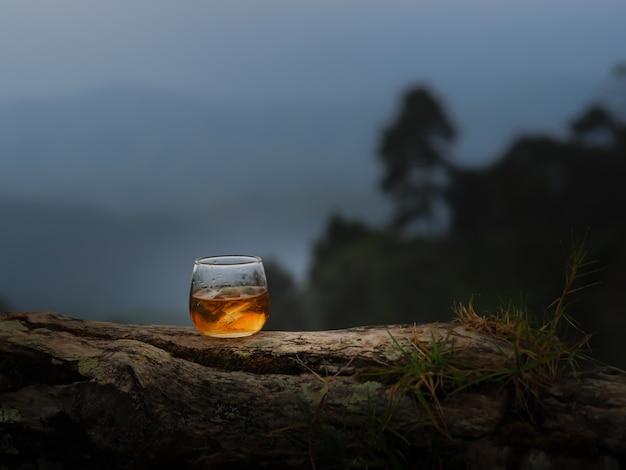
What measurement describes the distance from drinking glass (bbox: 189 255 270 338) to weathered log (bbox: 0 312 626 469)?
0.13m

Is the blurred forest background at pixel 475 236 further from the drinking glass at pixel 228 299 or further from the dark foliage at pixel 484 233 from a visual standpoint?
the drinking glass at pixel 228 299

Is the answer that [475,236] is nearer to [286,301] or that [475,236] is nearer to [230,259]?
[286,301]

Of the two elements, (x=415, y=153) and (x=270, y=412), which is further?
(x=415, y=153)

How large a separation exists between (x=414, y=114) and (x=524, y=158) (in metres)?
1.20

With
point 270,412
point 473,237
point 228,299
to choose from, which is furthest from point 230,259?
point 473,237

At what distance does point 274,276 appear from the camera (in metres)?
6.85

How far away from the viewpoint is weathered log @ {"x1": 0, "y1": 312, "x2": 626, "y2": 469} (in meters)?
2.36

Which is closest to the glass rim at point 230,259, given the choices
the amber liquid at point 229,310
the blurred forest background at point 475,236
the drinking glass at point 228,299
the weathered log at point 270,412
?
the drinking glass at point 228,299

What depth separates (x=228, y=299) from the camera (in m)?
2.76

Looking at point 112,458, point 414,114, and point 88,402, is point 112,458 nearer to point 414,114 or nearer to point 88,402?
point 88,402

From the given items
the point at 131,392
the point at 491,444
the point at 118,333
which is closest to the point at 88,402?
the point at 131,392

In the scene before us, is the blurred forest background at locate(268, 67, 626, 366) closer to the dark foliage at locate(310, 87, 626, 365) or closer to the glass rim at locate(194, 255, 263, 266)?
the dark foliage at locate(310, 87, 626, 365)

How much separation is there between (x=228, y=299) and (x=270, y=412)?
525 millimetres

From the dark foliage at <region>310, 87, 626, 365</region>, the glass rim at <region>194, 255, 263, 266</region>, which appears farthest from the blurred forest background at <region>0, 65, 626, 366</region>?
the glass rim at <region>194, 255, 263, 266</region>
